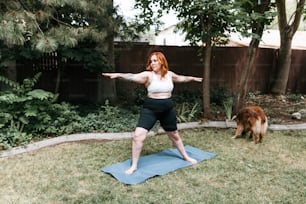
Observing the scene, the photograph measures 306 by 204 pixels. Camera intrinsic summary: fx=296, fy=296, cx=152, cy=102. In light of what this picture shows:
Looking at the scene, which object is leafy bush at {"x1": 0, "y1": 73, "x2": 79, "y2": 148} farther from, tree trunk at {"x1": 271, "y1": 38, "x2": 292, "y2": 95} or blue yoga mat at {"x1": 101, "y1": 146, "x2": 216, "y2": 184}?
tree trunk at {"x1": 271, "y1": 38, "x2": 292, "y2": 95}

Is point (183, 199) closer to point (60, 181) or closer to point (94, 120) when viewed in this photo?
point (60, 181)

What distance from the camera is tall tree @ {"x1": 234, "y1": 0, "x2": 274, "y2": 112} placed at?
4.71 m

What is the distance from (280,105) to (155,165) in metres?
5.20

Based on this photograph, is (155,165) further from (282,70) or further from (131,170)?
(282,70)

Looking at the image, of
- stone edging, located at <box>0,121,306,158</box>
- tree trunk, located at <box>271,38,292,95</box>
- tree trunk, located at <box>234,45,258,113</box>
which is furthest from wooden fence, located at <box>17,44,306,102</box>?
tree trunk, located at <box>234,45,258,113</box>

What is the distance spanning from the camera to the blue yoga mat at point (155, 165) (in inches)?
133

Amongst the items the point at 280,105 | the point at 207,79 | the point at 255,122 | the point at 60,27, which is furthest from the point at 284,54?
the point at 60,27

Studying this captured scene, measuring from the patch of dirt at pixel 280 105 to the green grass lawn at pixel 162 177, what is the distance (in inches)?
61.3

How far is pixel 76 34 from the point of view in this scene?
172 inches

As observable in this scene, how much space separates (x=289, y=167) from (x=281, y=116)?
2.96 metres

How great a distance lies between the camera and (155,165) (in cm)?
374

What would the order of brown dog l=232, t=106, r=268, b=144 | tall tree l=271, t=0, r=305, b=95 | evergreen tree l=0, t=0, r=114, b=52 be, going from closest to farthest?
evergreen tree l=0, t=0, r=114, b=52, brown dog l=232, t=106, r=268, b=144, tall tree l=271, t=0, r=305, b=95

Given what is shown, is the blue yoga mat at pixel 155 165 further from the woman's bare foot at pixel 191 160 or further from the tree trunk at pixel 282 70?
the tree trunk at pixel 282 70

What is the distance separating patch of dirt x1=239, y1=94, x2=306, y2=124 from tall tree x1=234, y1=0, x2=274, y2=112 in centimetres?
91
